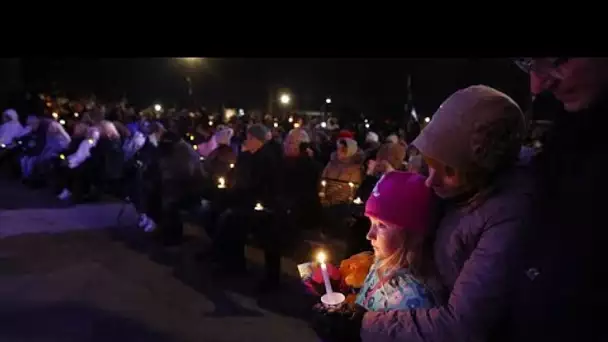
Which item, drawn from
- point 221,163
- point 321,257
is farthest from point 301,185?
point 321,257

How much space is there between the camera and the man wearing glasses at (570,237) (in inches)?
60.4

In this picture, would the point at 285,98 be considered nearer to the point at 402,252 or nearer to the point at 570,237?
the point at 402,252

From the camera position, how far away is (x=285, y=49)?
7.30 feet

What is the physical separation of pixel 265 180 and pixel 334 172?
35.0 inches

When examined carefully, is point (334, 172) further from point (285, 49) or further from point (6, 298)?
point (285, 49)

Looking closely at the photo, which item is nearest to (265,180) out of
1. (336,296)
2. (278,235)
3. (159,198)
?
(278,235)

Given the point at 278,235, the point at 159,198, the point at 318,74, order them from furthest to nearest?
the point at 318,74
the point at 159,198
the point at 278,235

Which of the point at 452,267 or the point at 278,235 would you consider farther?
the point at 278,235

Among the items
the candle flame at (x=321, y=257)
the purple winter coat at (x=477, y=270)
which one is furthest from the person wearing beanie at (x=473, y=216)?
the candle flame at (x=321, y=257)

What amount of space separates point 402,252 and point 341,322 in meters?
0.27

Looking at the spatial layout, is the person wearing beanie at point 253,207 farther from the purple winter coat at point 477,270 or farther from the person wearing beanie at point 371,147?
the purple winter coat at point 477,270

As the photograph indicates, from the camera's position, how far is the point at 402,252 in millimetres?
1808

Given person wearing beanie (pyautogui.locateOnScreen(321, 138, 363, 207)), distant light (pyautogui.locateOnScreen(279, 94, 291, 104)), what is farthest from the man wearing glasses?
distant light (pyautogui.locateOnScreen(279, 94, 291, 104))

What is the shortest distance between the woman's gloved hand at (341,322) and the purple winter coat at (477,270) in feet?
0.20
